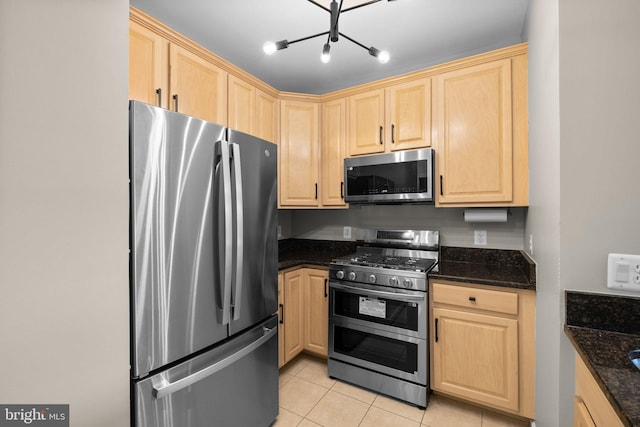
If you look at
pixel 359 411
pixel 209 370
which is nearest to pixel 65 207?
pixel 209 370

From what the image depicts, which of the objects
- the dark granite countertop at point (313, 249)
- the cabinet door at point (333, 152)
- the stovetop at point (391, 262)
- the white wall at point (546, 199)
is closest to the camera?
the white wall at point (546, 199)

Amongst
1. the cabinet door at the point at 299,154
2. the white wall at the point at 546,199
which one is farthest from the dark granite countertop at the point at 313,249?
the white wall at the point at 546,199

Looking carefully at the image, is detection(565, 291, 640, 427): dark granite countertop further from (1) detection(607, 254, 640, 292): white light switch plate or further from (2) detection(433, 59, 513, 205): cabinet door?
(2) detection(433, 59, 513, 205): cabinet door

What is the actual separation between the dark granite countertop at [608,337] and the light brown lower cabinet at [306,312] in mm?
1625

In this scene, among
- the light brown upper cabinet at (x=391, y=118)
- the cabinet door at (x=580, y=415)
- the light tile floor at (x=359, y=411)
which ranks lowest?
the light tile floor at (x=359, y=411)

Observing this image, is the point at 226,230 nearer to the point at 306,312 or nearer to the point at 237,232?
the point at 237,232

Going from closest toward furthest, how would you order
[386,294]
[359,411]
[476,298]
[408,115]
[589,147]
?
1. [589,147]
2. [476,298]
3. [359,411]
4. [386,294]
5. [408,115]

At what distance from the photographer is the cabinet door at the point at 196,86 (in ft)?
5.53

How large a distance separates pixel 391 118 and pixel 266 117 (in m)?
1.06

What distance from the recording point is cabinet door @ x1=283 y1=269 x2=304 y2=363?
7.43ft

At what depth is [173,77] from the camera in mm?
1671

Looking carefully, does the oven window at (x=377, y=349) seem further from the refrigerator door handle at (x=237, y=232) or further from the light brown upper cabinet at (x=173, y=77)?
the light brown upper cabinet at (x=173, y=77)

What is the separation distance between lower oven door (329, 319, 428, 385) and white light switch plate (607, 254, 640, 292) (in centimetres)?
117

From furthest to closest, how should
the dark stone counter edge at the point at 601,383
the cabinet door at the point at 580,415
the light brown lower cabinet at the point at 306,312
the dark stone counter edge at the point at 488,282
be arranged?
the light brown lower cabinet at the point at 306,312, the dark stone counter edge at the point at 488,282, the cabinet door at the point at 580,415, the dark stone counter edge at the point at 601,383
